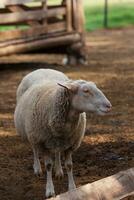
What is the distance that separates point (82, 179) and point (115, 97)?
4.05m

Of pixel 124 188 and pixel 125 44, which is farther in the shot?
pixel 125 44

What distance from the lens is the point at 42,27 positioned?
1267 centimetres

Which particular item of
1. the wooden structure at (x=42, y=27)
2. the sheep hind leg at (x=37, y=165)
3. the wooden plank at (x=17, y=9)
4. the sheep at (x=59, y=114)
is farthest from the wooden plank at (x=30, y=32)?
the sheep at (x=59, y=114)

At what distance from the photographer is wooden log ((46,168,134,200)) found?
3.89 metres

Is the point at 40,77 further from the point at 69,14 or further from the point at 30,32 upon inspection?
the point at 69,14

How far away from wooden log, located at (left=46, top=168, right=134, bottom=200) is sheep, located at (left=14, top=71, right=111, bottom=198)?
70 cm

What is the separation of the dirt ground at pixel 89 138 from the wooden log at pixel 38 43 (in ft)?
1.65

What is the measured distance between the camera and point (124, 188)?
414 cm

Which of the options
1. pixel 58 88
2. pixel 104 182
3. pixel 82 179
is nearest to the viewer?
pixel 104 182

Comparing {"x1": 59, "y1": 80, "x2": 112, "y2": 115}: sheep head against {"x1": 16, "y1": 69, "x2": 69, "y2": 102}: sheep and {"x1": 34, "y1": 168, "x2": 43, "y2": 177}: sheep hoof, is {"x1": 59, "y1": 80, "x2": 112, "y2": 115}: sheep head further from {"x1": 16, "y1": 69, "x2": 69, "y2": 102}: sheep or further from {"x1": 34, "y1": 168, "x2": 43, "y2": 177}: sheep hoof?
{"x1": 34, "y1": 168, "x2": 43, "y2": 177}: sheep hoof

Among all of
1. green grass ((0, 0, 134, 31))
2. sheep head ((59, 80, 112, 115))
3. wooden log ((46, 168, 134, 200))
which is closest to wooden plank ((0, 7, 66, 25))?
sheep head ((59, 80, 112, 115))

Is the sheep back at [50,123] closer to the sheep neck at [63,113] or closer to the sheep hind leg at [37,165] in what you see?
the sheep neck at [63,113]

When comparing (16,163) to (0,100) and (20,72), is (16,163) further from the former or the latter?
(20,72)

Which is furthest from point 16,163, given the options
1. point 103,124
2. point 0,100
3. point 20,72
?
point 20,72
